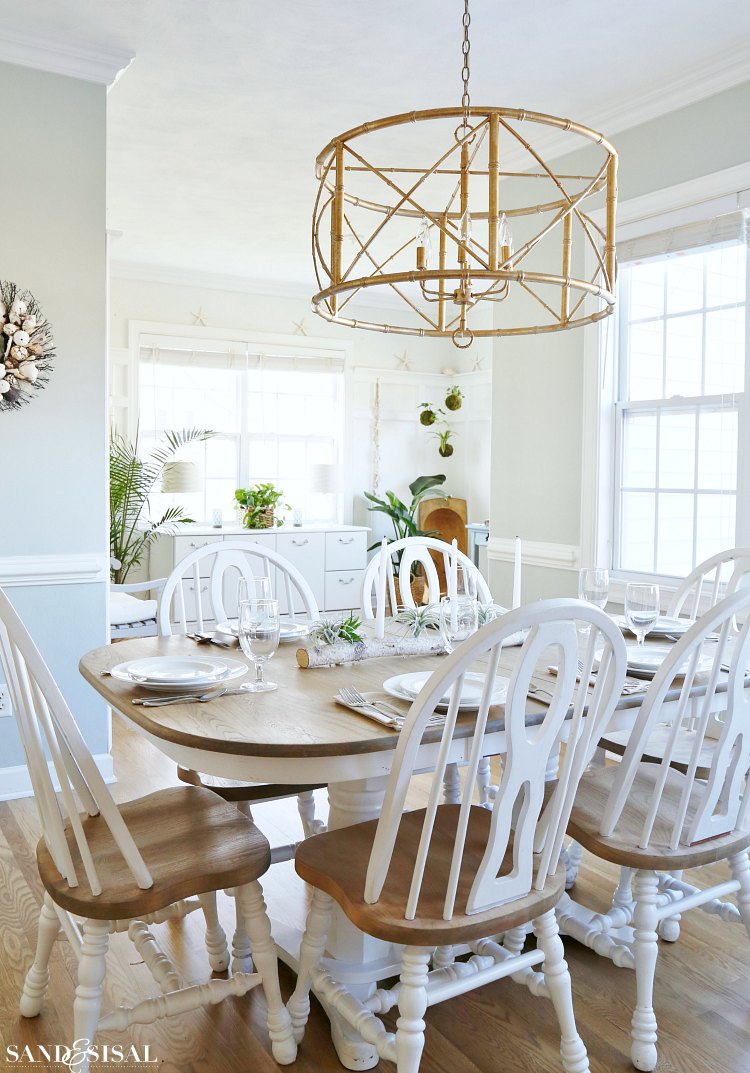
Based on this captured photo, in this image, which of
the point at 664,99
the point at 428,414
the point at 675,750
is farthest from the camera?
the point at 428,414

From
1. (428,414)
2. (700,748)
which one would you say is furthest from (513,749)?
(428,414)

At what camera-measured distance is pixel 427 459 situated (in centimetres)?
762

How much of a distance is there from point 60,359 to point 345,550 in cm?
362

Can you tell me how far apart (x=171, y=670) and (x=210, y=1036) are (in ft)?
2.52

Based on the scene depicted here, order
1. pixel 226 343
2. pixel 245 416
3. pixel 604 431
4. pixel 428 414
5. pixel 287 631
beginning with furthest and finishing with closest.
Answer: pixel 428 414 → pixel 245 416 → pixel 226 343 → pixel 604 431 → pixel 287 631

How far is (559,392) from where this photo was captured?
4.02 metres

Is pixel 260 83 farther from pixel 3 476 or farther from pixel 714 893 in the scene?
pixel 714 893

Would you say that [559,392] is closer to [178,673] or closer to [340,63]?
[340,63]

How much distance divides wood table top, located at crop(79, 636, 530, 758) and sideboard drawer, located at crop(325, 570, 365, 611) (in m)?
4.42

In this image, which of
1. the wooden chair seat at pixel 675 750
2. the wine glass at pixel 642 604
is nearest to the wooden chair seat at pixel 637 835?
the wooden chair seat at pixel 675 750

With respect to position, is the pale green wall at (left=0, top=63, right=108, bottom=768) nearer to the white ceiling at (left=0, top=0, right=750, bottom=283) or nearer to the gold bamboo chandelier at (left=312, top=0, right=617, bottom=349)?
the white ceiling at (left=0, top=0, right=750, bottom=283)

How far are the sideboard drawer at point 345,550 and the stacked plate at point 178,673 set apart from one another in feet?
14.7

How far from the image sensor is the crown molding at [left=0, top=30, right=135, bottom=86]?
3.05 m

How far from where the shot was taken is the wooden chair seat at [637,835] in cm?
171
